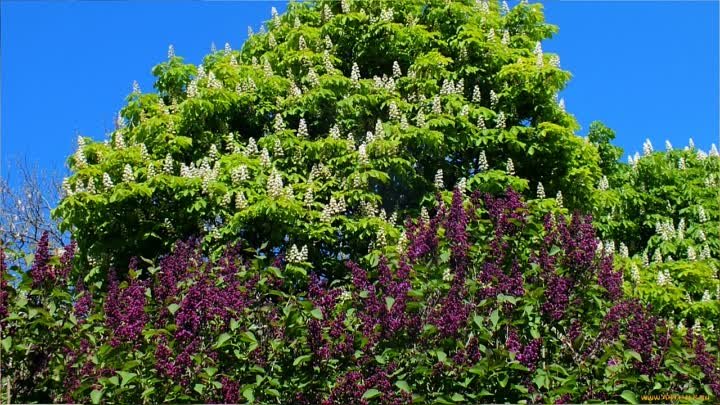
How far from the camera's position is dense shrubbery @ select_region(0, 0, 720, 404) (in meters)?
4.92

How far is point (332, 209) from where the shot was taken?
7.68 metres

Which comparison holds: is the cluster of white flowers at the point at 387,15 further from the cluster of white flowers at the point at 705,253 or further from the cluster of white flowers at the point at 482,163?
the cluster of white flowers at the point at 705,253

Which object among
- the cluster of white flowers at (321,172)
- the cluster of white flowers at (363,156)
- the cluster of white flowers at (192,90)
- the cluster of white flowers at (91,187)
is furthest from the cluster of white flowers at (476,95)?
the cluster of white flowers at (91,187)

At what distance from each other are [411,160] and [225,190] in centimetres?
193

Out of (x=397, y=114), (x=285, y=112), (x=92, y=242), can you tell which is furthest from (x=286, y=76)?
(x=92, y=242)

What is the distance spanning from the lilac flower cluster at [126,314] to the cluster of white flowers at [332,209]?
248cm

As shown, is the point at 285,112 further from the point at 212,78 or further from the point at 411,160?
the point at 411,160

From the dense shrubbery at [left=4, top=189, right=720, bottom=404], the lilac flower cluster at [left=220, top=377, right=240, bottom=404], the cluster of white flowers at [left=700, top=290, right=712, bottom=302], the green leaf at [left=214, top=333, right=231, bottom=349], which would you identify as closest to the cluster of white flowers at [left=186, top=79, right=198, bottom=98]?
the dense shrubbery at [left=4, top=189, right=720, bottom=404]

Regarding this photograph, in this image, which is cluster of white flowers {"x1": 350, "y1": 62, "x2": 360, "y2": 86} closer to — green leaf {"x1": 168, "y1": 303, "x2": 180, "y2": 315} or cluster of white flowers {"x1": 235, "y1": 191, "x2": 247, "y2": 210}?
cluster of white flowers {"x1": 235, "y1": 191, "x2": 247, "y2": 210}

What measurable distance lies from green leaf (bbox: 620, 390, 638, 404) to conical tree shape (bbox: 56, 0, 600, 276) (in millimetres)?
3180

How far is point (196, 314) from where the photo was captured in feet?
16.0

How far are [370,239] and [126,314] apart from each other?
11.0 feet

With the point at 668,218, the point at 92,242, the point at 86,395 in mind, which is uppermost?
the point at 668,218

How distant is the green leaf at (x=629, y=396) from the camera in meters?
4.74
